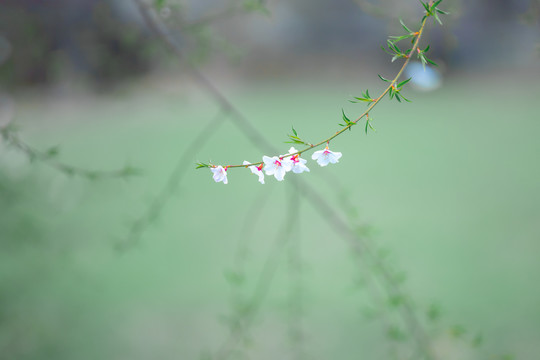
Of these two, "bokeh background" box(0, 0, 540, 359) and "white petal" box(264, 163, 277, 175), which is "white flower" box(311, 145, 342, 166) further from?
"bokeh background" box(0, 0, 540, 359)

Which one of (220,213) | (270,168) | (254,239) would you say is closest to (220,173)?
(270,168)

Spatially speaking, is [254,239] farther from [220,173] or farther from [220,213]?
[220,173]

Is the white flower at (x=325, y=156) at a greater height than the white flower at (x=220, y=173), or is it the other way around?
the white flower at (x=220, y=173)

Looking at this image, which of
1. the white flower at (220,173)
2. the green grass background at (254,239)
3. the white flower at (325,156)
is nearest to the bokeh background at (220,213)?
the green grass background at (254,239)

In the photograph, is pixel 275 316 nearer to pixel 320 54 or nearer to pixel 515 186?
pixel 515 186

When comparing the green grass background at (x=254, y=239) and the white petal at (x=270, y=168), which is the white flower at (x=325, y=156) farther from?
the green grass background at (x=254, y=239)

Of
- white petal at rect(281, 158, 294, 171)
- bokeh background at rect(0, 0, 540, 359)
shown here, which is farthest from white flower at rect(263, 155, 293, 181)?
bokeh background at rect(0, 0, 540, 359)
